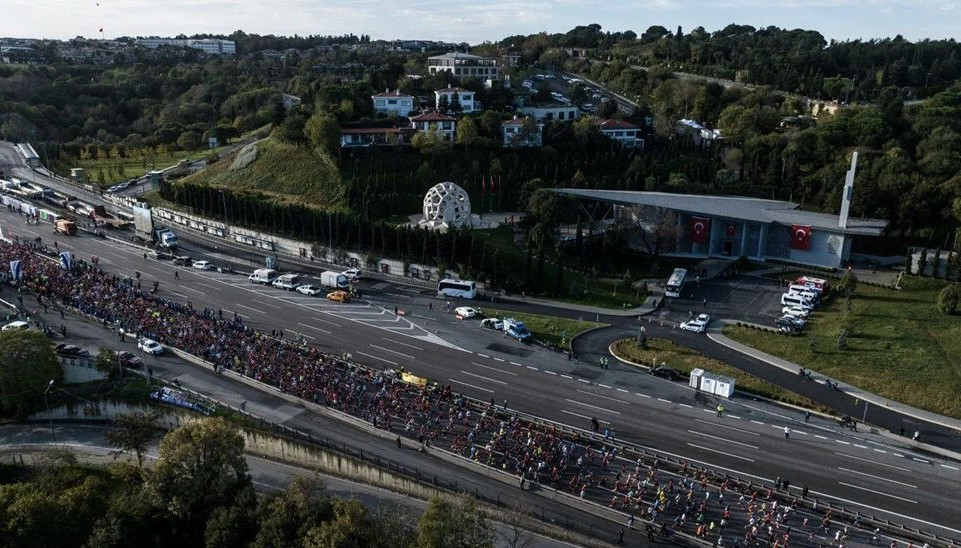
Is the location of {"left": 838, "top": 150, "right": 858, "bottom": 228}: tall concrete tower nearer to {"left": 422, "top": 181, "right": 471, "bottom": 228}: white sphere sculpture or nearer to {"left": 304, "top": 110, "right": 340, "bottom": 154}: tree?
{"left": 422, "top": 181, "right": 471, "bottom": 228}: white sphere sculpture

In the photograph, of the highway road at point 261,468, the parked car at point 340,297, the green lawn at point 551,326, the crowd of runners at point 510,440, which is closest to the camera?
the highway road at point 261,468

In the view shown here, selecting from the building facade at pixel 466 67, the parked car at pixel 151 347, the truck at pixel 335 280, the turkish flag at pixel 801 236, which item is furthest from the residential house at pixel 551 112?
the parked car at pixel 151 347

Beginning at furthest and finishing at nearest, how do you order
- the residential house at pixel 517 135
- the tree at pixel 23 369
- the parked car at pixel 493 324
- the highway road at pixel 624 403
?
the residential house at pixel 517 135 < the parked car at pixel 493 324 < the tree at pixel 23 369 < the highway road at pixel 624 403

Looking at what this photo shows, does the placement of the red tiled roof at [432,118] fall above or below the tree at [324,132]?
above

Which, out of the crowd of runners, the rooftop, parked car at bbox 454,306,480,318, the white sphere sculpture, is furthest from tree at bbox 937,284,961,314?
the white sphere sculpture

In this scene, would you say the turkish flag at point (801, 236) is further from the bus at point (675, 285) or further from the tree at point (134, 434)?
the tree at point (134, 434)

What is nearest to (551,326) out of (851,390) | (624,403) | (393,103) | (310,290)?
(624,403)

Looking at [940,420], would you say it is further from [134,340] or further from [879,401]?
[134,340]

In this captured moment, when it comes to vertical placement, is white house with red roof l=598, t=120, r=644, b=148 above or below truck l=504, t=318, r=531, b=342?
above
